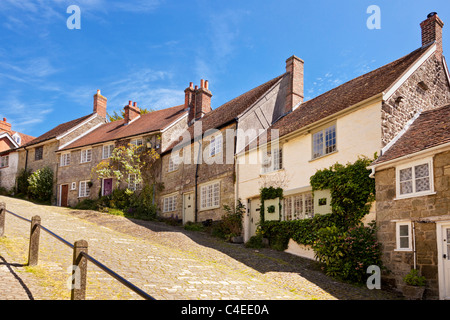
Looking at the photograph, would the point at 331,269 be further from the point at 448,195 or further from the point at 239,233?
the point at 239,233

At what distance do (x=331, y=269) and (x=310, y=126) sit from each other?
619 centimetres

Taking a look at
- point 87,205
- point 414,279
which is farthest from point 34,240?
point 87,205

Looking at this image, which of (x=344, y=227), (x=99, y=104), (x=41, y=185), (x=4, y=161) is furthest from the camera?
(x=4, y=161)

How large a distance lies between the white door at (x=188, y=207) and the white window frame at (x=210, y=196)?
1.14 meters

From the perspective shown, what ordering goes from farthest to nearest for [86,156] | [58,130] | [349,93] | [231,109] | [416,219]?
[58,130]
[86,156]
[231,109]
[349,93]
[416,219]

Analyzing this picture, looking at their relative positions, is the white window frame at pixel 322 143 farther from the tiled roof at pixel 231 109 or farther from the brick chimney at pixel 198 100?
the brick chimney at pixel 198 100

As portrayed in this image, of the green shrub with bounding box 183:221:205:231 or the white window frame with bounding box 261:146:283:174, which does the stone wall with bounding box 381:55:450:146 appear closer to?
the white window frame with bounding box 261:146:283:174

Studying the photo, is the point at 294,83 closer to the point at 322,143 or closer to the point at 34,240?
the point at 322,143

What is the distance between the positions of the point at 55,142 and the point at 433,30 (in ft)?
95.7

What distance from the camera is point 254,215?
19.9 meters

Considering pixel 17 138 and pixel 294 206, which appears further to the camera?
pixel 17 138

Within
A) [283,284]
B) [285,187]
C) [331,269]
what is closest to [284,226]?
[285,187]

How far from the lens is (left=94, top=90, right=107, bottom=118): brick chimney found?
36.9 m
